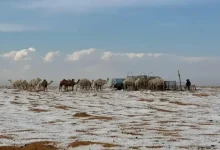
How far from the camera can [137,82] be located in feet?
228

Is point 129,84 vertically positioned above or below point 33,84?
below

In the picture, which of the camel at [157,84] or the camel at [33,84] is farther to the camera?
the camel at [33,84]

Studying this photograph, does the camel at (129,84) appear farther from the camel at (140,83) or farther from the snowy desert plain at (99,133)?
the snowy desert plain at (99,133)

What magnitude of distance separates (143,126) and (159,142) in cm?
567

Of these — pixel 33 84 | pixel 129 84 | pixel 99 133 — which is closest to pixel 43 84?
pixel 33 84

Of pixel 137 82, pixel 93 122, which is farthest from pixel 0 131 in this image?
pixel 137 82

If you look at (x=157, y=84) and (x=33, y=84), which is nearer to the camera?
(x=157, y=84)

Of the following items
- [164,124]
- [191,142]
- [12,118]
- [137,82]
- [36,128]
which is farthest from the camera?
[137,82]

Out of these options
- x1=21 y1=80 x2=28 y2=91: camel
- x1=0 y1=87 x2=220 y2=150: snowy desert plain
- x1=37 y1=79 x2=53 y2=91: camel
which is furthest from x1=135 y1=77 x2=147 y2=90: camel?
x1=0 y1=87 x2=220 y2=150: snowy desert plain

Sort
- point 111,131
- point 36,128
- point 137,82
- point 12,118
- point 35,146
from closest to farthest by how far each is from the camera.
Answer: point 35,146 < point 111,131 < point 36,128 < point 12,118 < point 137,82

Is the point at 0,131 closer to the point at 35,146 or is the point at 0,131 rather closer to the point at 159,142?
the point at 35,146

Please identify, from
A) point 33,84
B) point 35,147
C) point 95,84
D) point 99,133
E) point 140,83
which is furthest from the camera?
point 140,83

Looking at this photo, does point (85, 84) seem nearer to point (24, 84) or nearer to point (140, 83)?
point (140, 83)

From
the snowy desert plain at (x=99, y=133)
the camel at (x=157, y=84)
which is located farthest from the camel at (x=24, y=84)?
the snowy desert plain at (x=99, y=133)
